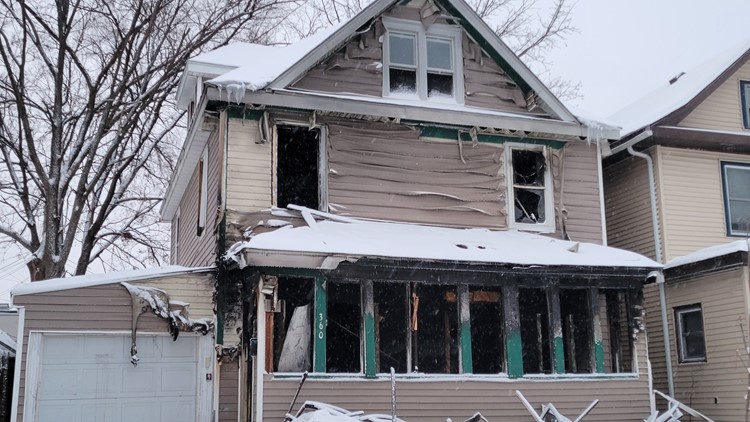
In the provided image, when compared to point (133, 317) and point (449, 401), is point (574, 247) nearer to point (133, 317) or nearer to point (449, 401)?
point (449, 401)

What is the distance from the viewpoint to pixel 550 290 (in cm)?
1364

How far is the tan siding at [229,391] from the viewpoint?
12.5 m

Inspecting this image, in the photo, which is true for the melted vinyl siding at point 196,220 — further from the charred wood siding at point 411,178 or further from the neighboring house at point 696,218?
the neighboring house at point 696,218

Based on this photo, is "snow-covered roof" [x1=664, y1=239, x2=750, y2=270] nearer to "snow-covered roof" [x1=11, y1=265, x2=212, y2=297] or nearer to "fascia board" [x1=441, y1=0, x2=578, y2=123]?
"fascia board" [x1=441, y1=0, x2=578, y2=123]

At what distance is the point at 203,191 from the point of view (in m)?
15.2

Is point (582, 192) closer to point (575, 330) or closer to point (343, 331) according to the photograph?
point (575, 330)

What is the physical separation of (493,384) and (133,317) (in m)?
5.55

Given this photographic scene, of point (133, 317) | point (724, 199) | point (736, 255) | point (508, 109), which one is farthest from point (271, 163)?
point (724, 199)

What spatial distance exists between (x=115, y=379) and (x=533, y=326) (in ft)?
27.9

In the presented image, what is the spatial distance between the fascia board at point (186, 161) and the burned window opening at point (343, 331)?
3.70 meters

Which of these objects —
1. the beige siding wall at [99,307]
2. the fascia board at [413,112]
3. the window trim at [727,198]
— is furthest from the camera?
the window trim at [727,198]

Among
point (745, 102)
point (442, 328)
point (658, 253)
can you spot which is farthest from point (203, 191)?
point (745, 102)

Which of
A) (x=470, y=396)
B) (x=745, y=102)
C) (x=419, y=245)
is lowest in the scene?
(x=470, y=396)

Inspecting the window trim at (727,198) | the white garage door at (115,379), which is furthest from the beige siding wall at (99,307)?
the window trim at (727,198)
